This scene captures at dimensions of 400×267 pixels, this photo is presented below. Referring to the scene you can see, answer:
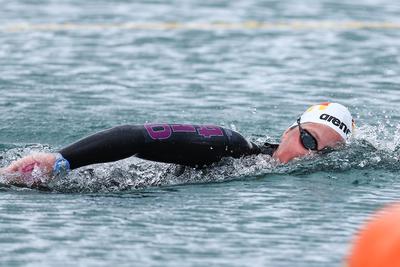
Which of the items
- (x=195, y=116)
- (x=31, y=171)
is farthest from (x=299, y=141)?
(x=195, y=116)

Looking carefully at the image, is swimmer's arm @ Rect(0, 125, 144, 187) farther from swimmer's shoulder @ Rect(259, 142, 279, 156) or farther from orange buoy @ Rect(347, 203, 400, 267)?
orange buoy @ Rect(347, 203, 400, 267)

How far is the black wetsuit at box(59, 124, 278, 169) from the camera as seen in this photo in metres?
9.70

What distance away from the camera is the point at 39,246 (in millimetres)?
8297

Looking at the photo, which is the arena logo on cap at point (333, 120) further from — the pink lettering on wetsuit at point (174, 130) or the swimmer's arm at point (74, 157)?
the swimmer's arm at point (74, 157)

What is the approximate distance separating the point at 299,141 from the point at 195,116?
326cm

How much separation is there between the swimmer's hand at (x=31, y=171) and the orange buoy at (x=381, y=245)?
3.85 m

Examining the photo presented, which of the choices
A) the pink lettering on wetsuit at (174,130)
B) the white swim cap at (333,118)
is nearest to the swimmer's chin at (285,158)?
the white swim cap at (333,118)

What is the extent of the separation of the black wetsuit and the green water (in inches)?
6.2

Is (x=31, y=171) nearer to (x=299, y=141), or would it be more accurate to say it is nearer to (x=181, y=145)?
(x=181, y=145)

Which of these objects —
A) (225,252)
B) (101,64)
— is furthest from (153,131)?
(101,64)

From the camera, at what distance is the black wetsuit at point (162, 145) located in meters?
9.70

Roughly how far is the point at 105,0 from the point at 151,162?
13237mm

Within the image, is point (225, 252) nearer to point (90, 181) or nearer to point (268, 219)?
point (268, 219)

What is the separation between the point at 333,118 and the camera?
35.2ft
